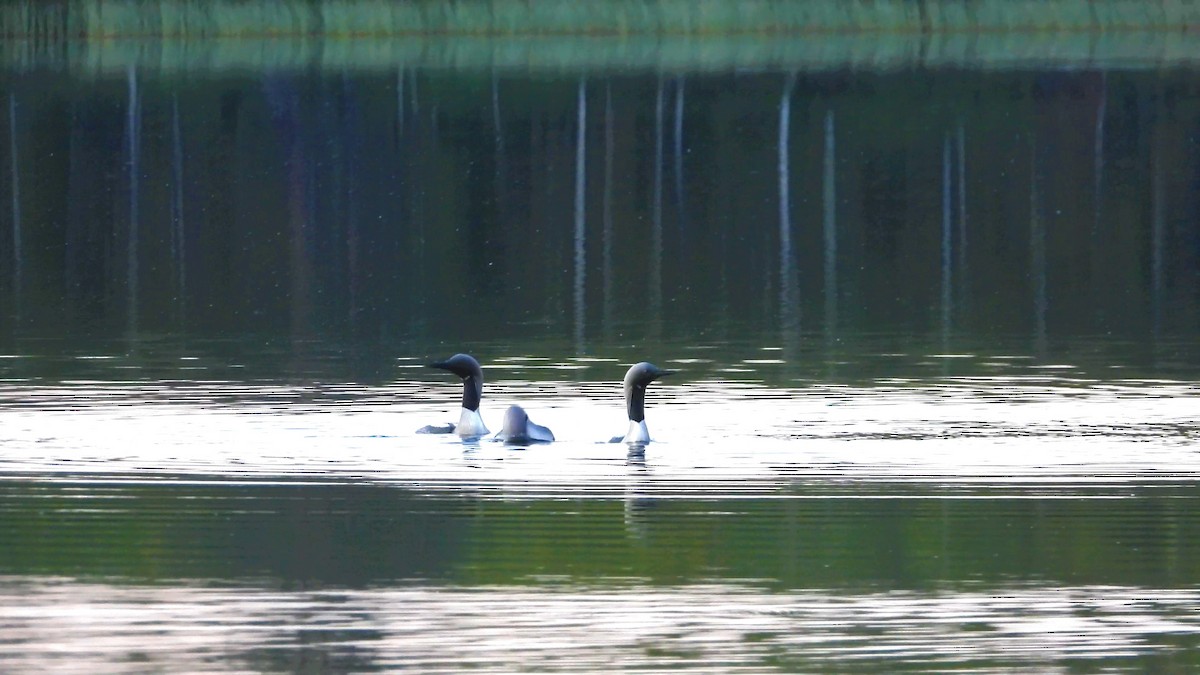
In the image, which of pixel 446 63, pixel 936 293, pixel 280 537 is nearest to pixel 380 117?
pixel 446 63

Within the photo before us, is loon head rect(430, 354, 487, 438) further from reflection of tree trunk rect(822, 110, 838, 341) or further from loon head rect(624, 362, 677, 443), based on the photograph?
reflection of tree trunk rect(822, 110, 838, 341)

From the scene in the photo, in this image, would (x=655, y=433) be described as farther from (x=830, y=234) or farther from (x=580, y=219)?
(x=580, y=219)

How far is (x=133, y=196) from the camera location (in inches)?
1586

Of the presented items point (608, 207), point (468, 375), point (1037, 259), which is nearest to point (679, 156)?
point (608, 207)

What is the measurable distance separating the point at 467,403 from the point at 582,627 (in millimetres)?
7058

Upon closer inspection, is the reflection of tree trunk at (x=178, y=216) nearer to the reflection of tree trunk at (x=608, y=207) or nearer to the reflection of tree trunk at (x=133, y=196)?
the reflection of tree trunk at (x=133, y=196)

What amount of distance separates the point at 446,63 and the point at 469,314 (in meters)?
41.2

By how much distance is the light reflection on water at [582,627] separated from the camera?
37.9 feet

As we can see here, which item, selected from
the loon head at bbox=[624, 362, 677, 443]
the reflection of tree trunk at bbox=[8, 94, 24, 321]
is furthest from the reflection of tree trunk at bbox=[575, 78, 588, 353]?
the reflection of tree trunk at bbox=[8, 94, 24, 321]

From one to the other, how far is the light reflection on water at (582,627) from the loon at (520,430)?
485 cm

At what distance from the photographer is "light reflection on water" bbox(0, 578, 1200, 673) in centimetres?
1155

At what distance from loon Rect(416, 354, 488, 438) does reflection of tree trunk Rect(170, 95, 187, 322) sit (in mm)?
7038

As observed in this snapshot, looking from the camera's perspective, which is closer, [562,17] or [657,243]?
[657,243]

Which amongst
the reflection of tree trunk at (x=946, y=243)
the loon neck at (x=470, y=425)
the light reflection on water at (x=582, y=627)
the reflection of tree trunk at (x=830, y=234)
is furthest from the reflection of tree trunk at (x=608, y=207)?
the light reflection on water at (x=582, y=627)
